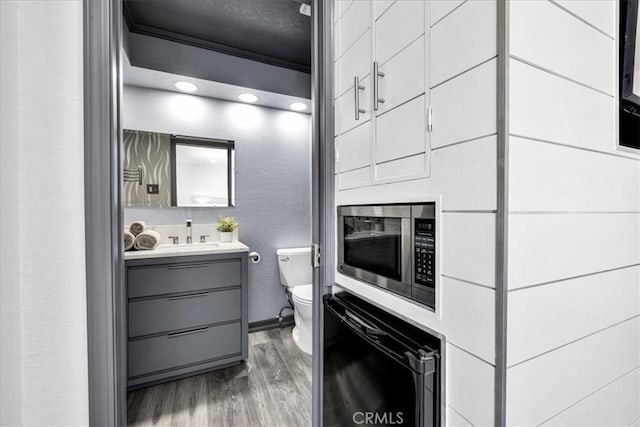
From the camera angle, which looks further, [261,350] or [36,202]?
[261,350]

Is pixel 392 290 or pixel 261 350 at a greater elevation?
pixel 392 290

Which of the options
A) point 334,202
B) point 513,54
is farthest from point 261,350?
point 513,54

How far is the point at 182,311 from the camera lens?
198 centimetres

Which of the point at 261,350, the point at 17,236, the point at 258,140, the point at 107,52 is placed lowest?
the point at 261,350

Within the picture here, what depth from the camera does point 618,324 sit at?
83 cm

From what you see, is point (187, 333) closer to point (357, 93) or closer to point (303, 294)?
point (303, 294)

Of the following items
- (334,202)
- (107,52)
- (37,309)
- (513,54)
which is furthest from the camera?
(334,202)

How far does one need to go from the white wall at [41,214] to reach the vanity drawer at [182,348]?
1263mm

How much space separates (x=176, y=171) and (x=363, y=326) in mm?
2222

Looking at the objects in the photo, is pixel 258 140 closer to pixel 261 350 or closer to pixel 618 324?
pixel 261 350

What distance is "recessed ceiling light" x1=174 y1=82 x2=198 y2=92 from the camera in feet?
7.43

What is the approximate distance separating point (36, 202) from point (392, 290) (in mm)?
1011

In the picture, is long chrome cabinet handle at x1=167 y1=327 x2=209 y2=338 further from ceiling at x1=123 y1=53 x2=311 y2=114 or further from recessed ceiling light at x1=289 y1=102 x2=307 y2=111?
recessed ceiling light at x1=289 y1=102 x2=307 y2=111

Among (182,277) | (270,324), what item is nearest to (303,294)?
(270,324)
